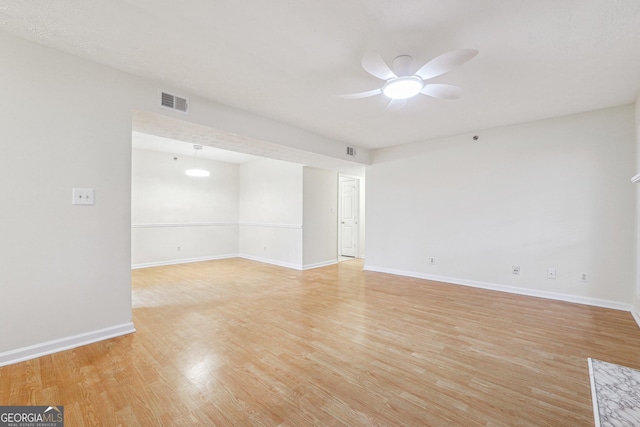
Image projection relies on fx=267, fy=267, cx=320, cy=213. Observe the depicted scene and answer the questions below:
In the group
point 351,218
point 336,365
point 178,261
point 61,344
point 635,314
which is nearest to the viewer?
point 336,365

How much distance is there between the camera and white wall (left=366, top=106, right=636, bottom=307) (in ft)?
11.0

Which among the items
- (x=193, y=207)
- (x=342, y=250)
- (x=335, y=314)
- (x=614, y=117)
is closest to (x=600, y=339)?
(x=335, y=314)

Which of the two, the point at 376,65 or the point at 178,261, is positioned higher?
the point at 376,65

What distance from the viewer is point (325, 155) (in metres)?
4.68

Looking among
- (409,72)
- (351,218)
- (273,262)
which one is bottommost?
(273,262)

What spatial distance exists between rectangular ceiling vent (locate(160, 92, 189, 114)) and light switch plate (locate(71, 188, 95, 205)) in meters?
1.10

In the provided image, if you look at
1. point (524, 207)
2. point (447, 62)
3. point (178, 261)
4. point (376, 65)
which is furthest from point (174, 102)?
point (524, 207)

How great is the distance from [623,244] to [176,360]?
200 inches

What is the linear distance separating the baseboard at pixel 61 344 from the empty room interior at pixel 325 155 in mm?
11

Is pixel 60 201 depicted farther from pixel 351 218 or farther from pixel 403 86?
pixel 351 218

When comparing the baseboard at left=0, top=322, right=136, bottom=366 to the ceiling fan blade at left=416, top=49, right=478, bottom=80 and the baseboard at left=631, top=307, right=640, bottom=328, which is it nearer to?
the ceiling fan blade at left=416, top=49, right=478, bottom=80

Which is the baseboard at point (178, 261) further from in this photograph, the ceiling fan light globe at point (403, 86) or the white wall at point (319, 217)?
the ceiling fan light globe at point (403, 86)

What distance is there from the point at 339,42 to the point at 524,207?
12.0 ft

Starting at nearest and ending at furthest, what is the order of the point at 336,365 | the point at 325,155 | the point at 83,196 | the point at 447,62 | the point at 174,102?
the point at 447,62, the point at 336,365, the point at 83,196, the point at 174,102, the point at 325,155
